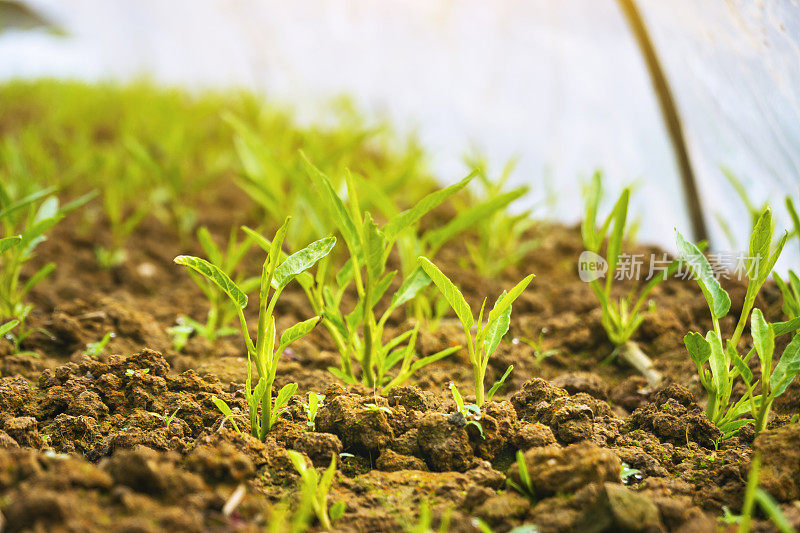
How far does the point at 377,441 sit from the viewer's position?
0.87 m

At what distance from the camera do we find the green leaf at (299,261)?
86cm

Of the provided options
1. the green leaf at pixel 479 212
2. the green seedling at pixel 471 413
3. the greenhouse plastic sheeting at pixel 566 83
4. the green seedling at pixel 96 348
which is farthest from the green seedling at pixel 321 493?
the greenhouse plastic sheeting at pixel 566 83

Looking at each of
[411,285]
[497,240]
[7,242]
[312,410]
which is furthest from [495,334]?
[497,240]

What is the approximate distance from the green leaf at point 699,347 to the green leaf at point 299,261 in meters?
0.54

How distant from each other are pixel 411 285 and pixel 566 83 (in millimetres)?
1609

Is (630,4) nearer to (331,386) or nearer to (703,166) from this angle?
(703,166)

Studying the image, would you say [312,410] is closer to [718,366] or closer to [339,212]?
[339,212]

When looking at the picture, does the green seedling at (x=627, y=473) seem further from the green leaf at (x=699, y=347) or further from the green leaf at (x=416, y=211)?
the green leaf at (x=416, y=211)

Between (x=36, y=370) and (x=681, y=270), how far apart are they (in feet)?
4.79

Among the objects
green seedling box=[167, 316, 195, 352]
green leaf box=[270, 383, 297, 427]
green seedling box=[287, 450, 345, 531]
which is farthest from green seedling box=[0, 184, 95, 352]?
green seedling box=[287, 450, 345, 531]

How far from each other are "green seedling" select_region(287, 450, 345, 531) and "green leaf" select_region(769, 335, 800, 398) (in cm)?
61

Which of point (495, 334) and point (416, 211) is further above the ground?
point (416, 211)

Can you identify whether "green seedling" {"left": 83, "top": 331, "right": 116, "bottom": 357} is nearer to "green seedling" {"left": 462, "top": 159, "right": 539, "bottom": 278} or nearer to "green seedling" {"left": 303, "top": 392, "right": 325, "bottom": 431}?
"green seedling" {"left": 303, "top": 392, "right": 325, "bottom": 431}

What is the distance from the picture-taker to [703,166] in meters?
1.72
